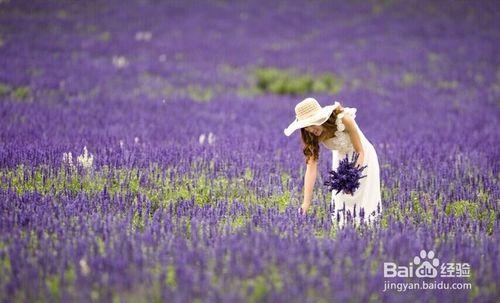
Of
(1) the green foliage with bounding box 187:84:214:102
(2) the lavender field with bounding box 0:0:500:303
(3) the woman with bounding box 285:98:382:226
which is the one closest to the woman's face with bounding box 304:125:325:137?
(3) the woman with bounding box 285:98:382:226

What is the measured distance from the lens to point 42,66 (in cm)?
1285

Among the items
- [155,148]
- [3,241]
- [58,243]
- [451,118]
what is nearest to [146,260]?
[58,243]

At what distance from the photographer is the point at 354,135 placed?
4.63 metres

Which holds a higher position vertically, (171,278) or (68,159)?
(68,159)

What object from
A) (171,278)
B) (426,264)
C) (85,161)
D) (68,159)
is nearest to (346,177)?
(426,264)

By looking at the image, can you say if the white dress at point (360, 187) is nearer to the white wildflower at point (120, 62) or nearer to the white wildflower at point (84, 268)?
the white wildflower at point (84, 268)

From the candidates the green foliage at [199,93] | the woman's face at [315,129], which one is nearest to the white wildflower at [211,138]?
→ the woman's face at [315,129]

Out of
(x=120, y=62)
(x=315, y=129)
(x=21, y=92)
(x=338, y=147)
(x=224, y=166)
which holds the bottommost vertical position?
(x=224, y=166)

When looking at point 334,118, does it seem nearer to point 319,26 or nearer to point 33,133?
point 33,133

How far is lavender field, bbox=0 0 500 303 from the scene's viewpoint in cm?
316

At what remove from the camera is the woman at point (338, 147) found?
14.7ft

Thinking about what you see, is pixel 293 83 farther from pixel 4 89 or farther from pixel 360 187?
pixel 360 187

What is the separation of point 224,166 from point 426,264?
9.47 feet

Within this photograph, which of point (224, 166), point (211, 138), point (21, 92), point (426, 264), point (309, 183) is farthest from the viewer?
point (21, 92)
